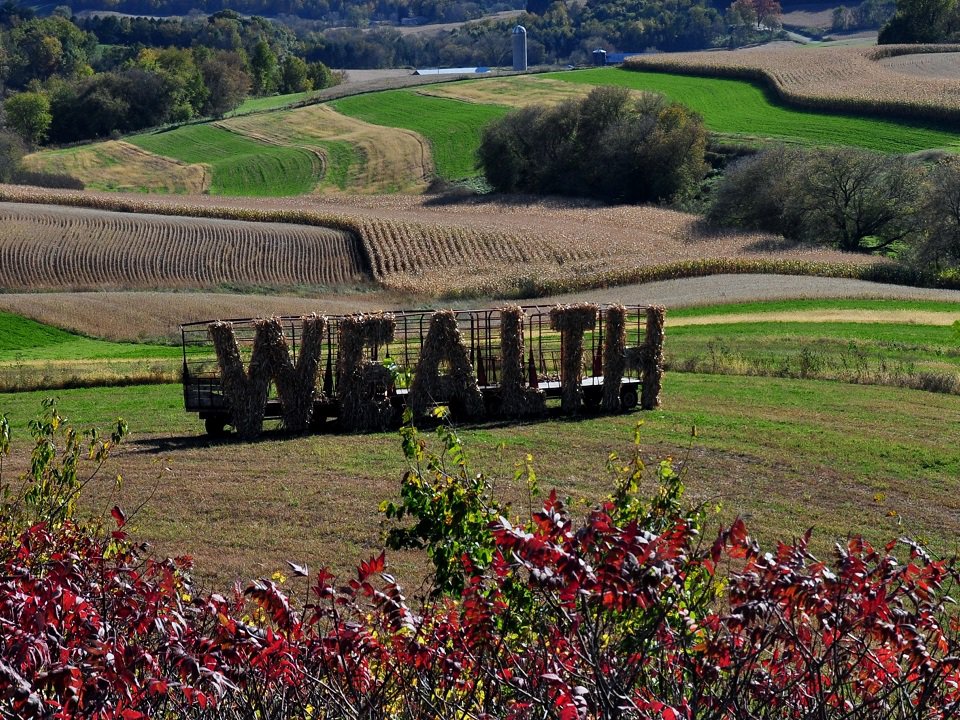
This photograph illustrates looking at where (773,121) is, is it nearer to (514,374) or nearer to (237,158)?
(237,158)

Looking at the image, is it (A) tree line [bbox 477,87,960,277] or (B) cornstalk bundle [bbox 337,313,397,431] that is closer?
(B) cornstalk bundle [bbox 337,313,397,431]

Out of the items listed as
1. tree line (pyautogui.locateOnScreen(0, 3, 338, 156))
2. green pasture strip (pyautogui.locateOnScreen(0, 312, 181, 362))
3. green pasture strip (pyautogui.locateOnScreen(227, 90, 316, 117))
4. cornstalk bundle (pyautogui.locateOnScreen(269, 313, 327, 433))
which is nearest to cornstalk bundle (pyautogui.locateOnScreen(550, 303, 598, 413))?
cornstalk bundle (pyautogui.locateOnScreen(269, 313, 327, 433))

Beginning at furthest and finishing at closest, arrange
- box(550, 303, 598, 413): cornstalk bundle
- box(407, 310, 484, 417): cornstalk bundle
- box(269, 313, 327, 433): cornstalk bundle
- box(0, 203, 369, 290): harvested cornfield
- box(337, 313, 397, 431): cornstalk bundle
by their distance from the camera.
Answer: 1. box(0, 203, 369, 290): harvested cornfield
2. box(550, 303, 598, 413): cornstalk bundle
3. box(407, 310, 484, 417): cornstalk bundle
4. box(337, 313, 397, 431): cornstalk bundle
5. box(269, 313, 327, 433): cornstalk bundle

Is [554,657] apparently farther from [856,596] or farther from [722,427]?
[722,427]

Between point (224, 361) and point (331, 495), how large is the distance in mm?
6289

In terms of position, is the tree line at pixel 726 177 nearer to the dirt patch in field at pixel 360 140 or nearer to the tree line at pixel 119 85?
the dirt patch in field at pixel 360 140

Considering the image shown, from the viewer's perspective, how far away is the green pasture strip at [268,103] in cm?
13299

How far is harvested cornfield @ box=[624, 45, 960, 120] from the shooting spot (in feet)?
340

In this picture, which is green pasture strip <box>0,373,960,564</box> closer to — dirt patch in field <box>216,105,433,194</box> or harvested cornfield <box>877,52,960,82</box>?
dirt patch in field <box>216,105,433,194</box>

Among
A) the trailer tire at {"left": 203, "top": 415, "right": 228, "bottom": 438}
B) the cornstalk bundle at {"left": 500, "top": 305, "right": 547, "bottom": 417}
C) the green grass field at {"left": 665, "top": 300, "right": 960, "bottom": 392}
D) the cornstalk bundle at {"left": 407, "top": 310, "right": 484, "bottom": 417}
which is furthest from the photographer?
the green grass field at {"left": 665, "top": 300, "right": 960, "bottom": 392}

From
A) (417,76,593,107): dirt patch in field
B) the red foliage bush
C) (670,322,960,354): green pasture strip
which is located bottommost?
(670,322,960,354): green pasture strip

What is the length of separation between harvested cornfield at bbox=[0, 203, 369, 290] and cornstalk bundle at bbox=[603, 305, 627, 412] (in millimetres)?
34823

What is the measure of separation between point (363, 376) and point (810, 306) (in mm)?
29621

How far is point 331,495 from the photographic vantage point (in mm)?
22078
